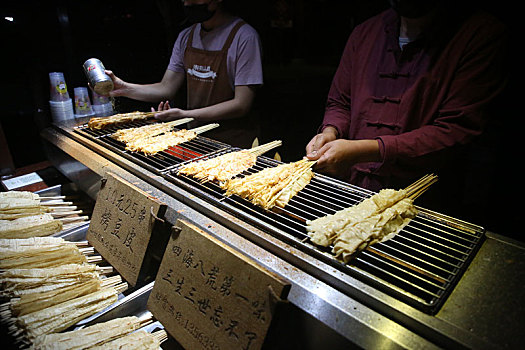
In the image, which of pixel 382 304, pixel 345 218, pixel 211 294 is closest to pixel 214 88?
pixel 345 218

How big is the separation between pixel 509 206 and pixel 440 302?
5.37m

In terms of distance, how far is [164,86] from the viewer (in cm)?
494

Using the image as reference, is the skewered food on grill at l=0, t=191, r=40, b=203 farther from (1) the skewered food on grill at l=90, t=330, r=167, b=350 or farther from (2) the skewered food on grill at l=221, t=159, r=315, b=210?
(2) the skewered food on grill at l=221, t=159, r=315, b=210

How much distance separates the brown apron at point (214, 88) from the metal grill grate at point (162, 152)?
1.11 metres

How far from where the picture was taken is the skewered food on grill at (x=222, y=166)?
240cm

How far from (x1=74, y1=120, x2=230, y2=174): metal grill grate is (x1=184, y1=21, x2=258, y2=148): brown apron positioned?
1108 millimetres

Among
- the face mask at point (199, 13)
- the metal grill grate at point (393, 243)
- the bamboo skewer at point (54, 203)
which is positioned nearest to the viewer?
the metal grill grate at point (393, 243)

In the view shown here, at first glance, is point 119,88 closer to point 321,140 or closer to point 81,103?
point 81,103

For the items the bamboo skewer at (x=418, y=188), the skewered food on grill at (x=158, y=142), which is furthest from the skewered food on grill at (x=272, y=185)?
the skewered food on grill at (x=158, y=142)

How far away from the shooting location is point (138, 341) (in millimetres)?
1819

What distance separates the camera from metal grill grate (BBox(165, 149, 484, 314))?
1454 mm

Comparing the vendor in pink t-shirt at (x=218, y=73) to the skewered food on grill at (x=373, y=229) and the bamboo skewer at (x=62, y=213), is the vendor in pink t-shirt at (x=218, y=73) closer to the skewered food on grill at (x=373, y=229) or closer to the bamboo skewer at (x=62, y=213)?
the bamboo skewer at (x=62, y=213)

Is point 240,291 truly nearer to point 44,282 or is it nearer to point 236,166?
point 236,166

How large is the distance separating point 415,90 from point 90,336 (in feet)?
10.2
